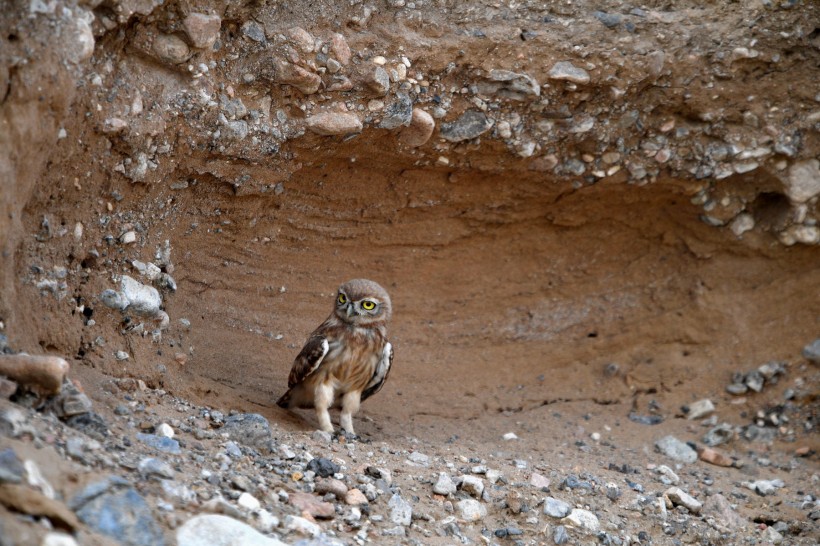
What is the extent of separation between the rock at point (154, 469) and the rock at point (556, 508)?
7.13 feet

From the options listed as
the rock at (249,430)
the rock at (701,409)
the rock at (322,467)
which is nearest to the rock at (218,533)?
the rock at (322,467)

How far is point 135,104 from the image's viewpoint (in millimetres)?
5320

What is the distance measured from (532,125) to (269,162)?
2078 millimetres

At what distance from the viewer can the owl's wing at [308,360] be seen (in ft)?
20.0

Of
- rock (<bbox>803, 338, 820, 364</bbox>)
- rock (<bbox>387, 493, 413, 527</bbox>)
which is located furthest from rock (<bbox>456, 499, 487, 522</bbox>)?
rock (<bbox>803, 338, 820, 364</bbox>)

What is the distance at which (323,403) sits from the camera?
6129 millimetres

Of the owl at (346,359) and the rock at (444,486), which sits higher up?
the owl at (346,359)

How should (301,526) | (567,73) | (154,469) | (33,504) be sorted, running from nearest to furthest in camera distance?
1. (33,504)
2. (154,469)
3. (301,526)
4. (567,73)

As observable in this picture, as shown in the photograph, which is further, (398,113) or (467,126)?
(467,126)

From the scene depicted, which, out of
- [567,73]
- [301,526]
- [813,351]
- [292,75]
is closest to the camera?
[301,526]

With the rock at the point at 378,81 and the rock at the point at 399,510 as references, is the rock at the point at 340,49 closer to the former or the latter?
the rock at the point at 378,81

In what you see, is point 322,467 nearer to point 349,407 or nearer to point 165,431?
point 165,431

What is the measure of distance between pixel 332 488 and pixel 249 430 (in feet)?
2.30

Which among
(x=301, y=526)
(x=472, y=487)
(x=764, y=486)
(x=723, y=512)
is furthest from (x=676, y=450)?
(x=301, y=526)
